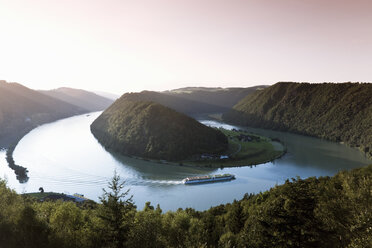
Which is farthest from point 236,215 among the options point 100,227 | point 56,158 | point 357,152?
point 357,152

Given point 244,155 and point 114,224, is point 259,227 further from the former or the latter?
point 244,155

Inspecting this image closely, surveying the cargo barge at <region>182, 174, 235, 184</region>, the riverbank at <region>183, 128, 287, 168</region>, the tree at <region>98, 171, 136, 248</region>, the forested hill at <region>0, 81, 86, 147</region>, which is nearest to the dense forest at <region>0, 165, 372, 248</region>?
the tree at <region>98, 171, 136, 248</region>

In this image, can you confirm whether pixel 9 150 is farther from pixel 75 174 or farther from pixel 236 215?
pixel 236 215

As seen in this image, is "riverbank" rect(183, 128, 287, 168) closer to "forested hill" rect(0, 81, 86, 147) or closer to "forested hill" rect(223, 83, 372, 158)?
"forested hill" rect(223, 83, 372, 158)

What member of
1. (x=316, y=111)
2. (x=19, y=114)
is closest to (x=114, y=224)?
(x=316, y=111)

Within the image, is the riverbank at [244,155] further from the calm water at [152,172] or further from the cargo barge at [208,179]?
the cargo barge at [208,179]

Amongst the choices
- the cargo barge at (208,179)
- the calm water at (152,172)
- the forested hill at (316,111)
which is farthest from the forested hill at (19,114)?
the forested hill at (316,111)
